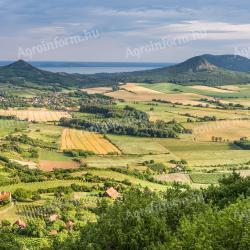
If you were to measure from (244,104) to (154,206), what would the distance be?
160m

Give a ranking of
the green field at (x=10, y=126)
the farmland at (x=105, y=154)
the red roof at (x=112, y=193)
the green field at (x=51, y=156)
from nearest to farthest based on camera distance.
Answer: the farmland at (x=105, y=154) → the red roof at (x=112, y=193) → the green field at (x=51, y=156) → the green field at (x=10, y=126)

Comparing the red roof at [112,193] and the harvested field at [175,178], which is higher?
the red roof at [112,193]

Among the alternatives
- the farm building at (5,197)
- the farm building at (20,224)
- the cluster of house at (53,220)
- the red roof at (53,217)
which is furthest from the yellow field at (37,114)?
the farm building at (20,224)

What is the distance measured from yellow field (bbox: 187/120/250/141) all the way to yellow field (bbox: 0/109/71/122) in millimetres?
44265

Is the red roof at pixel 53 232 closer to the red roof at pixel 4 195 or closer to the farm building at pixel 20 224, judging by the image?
the farm building at pixel 20 224

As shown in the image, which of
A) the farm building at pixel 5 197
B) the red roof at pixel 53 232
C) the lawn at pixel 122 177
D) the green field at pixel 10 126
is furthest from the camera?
the green field at pixel 10 126

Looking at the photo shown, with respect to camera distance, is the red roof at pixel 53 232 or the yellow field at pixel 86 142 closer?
the red roof at pixel 53 232

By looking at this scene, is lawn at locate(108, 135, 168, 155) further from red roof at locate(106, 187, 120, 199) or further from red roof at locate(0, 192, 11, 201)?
red roof at locate(0, 192, 11, 201)

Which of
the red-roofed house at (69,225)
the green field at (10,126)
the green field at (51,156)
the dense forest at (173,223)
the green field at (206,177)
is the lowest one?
the green field at (206,177)

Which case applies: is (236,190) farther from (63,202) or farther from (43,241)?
(63,202)

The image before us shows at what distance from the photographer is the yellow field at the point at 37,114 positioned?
501 feet

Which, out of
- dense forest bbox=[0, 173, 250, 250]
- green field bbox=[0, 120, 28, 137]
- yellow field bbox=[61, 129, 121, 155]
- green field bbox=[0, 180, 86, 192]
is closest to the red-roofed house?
dense forest bbox=[0, 173, 250, 250]

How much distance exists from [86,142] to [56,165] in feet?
71.6

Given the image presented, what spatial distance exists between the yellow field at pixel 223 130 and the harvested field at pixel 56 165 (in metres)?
35.8
